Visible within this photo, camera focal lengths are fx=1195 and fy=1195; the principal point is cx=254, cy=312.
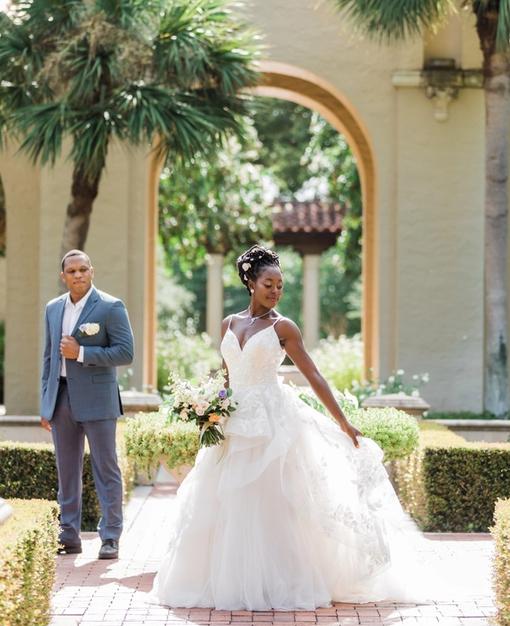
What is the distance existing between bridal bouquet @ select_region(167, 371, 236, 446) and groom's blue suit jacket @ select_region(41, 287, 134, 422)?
115cm

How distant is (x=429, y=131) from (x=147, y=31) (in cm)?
397

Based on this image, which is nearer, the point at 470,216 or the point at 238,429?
the point at 238,429

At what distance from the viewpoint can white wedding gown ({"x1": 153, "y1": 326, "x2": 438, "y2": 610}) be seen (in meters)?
6.20

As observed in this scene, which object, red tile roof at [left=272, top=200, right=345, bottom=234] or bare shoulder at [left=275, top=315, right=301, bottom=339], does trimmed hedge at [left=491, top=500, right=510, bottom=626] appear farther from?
red tile roof at [left=272, top=200, right=345, bottom=234]

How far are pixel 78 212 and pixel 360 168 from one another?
4925 mm

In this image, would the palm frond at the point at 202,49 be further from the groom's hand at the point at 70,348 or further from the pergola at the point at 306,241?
the pergola at the point at 306,241

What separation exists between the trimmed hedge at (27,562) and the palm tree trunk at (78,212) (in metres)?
7.82

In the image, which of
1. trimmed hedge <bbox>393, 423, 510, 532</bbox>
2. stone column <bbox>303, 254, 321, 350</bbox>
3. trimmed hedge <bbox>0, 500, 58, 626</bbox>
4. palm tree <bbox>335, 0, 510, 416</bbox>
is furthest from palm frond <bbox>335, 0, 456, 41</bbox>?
stone column <bbox>303, 254, 321, 350</bbox>

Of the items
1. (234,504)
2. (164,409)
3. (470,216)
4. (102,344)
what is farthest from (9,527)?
(470,216)

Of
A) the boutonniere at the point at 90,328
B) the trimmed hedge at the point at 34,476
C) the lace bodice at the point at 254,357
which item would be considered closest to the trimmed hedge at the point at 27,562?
the lace bodice at the point at 254,357

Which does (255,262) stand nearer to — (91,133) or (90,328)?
(90,328)

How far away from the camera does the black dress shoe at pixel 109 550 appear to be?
764 centimetres

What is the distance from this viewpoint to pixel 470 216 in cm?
1475

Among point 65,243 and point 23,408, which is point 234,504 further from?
point 23,408
